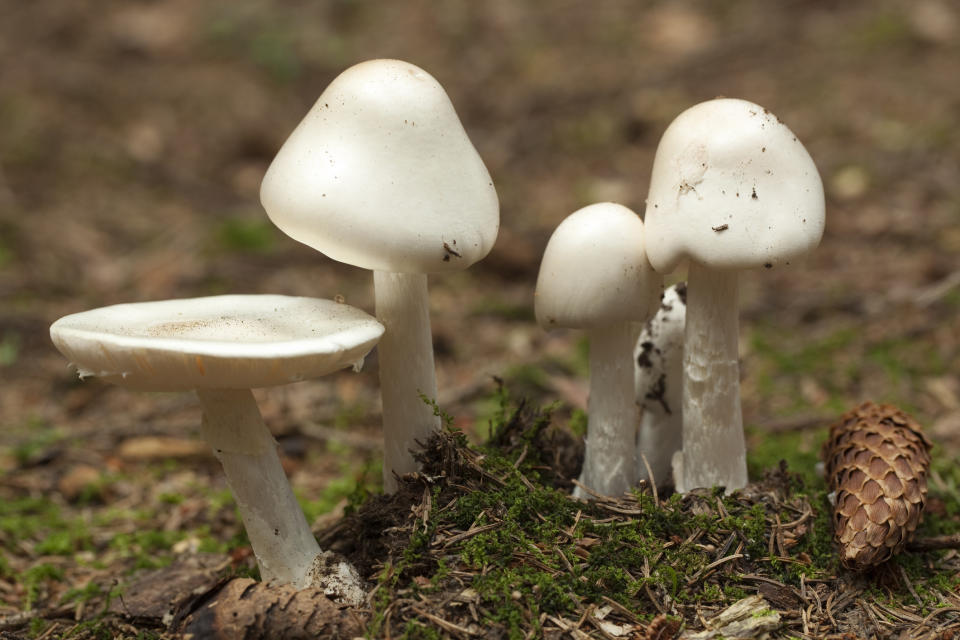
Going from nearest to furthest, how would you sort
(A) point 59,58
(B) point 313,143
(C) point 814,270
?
(B) point 313,143
(C) point 814,270
(A) point 59,58

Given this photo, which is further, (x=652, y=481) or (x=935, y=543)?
(x=652, y=481)

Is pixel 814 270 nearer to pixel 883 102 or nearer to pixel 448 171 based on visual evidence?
pixel 883 102

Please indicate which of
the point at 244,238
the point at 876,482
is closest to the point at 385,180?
the point at 876,482

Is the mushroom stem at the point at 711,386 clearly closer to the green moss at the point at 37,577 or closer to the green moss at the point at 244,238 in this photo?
the green moss at the point at 37,577

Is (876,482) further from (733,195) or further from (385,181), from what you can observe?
(385,181)

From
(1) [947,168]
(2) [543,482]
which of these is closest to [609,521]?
(2) [543,482]

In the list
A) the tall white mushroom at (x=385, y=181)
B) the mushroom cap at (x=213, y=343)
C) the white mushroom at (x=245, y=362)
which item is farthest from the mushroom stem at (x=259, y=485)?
the tall white mushroom at (x=385, y=181)
